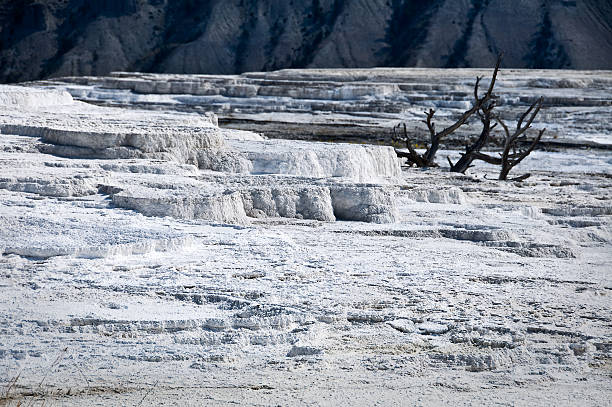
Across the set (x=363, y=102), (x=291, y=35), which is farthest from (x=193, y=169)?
(x=291, y=35)

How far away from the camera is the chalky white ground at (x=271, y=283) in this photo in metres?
3.43

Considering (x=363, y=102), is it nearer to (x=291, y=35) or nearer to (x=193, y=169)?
(x=193, y=169)

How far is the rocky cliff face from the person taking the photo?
1892 inches

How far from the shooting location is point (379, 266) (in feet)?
16.5

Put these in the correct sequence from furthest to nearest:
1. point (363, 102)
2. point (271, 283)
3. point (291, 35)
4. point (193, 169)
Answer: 1. point (291, 35)
2. point (363, 102)
3. point (193, 169)
4. point (271, 283)

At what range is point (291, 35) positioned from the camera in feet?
171

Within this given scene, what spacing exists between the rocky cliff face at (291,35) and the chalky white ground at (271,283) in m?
41.2

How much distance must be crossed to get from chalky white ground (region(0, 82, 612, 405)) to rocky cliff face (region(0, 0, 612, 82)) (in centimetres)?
4122

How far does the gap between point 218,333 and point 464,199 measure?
180 inches

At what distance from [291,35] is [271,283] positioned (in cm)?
4859

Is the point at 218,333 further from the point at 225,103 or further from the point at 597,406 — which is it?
the point at 225,103

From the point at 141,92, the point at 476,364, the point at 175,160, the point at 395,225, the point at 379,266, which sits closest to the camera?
the point at 476,364

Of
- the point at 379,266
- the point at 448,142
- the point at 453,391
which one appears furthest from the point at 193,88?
the point at 453,391

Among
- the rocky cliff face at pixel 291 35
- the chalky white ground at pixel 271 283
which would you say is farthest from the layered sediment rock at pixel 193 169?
the rocky cliff face at pixel 291 35
